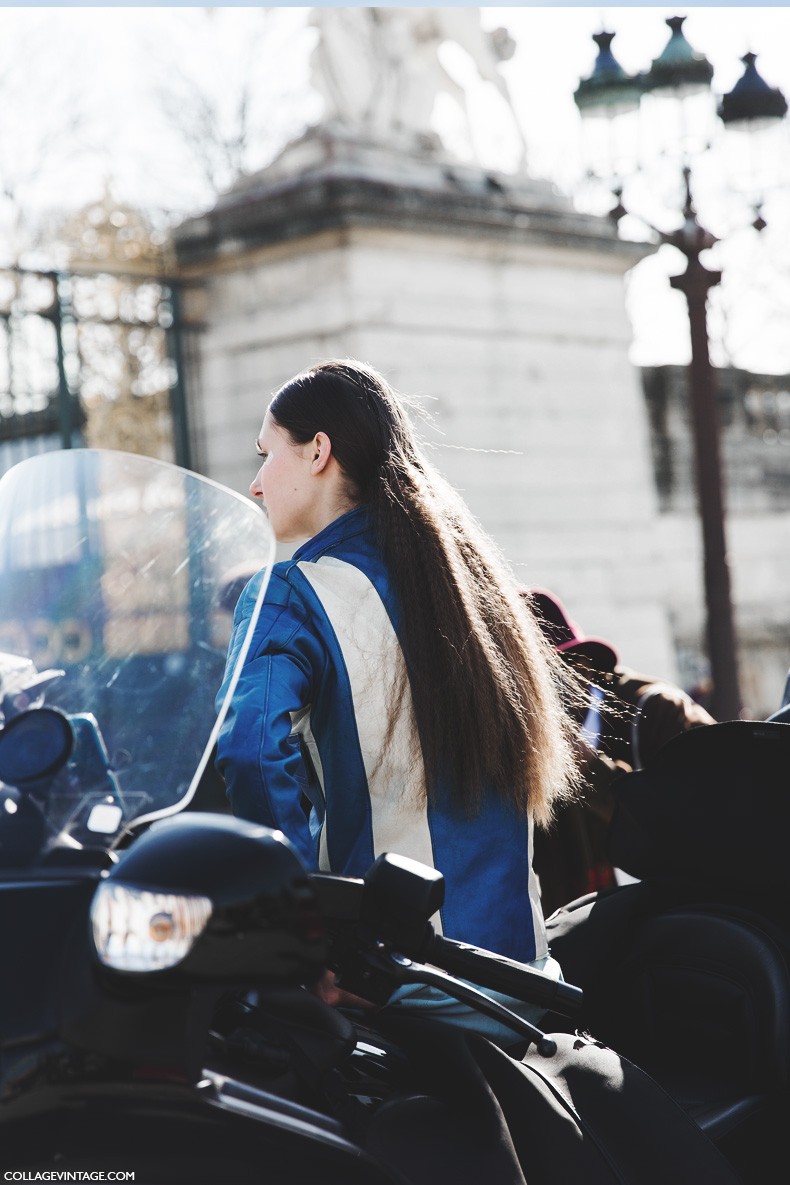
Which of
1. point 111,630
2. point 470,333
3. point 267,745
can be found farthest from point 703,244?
point 111,630

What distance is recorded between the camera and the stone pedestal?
8242 millimetres

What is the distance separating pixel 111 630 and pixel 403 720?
472 mm

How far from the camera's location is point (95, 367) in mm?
8672

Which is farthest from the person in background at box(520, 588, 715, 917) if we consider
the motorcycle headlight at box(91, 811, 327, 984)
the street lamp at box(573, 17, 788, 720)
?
the street lamp at box(573, 17, 788, 720)

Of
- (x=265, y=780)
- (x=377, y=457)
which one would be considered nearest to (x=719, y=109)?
(x=377, y=457)

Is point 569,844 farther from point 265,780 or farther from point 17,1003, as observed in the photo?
point 17,1003

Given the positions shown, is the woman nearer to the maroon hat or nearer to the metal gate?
the maroon hat

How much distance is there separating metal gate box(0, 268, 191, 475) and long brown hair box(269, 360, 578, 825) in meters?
6.49

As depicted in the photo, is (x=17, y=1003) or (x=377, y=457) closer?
(x=17, y=1003)

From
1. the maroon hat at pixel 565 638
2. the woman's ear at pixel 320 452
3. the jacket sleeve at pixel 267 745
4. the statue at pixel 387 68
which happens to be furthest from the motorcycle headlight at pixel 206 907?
the statue at pixel 387 68

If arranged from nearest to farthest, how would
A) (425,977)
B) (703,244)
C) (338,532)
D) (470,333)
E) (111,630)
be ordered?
(425,977) < (111,630) < (338,532) < (703,244) < (470,333)

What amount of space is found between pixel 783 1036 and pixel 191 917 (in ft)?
4.10

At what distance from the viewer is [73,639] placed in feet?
5.32

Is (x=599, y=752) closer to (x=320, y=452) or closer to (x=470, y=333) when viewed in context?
(x=320, y=452)
